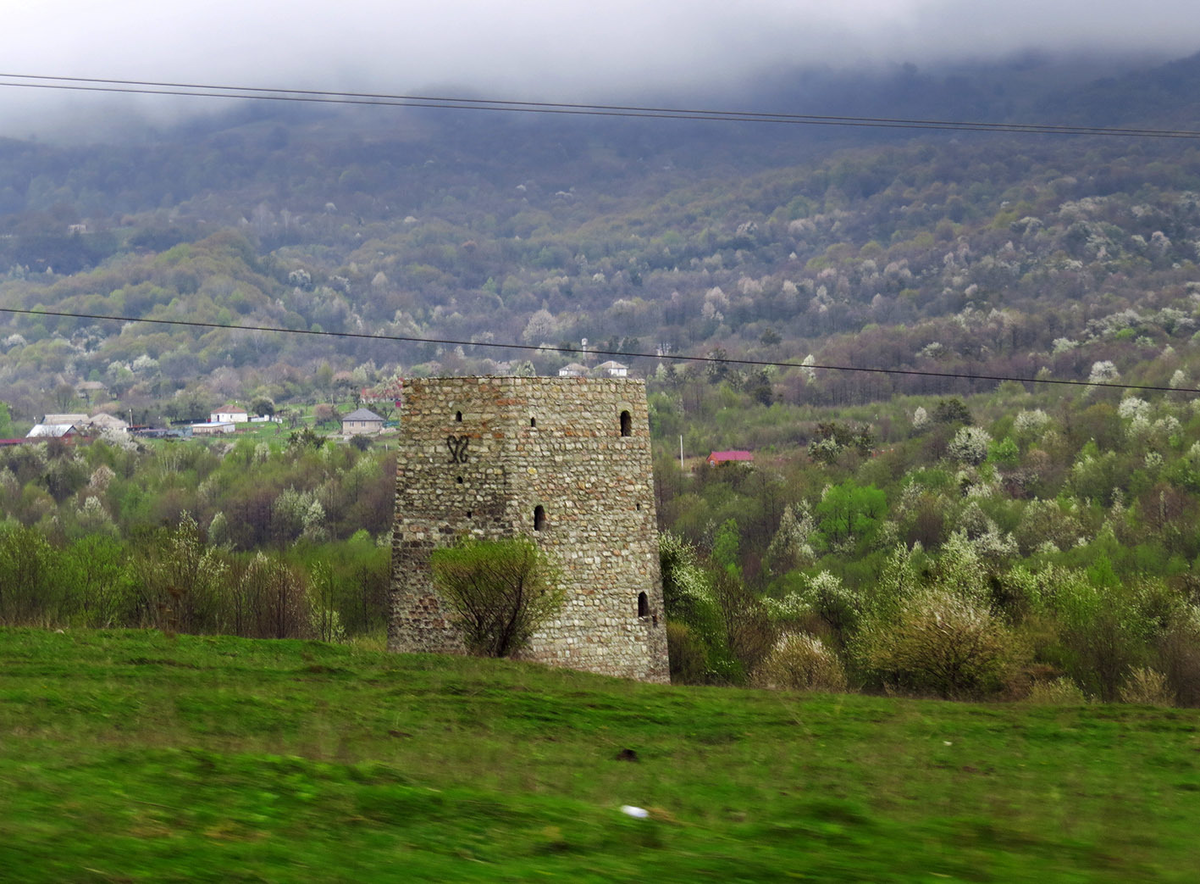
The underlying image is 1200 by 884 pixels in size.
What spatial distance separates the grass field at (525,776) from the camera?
9.12 metres

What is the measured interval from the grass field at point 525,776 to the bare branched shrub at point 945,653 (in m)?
8.37

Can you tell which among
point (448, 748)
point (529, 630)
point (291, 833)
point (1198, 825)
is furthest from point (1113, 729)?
point (291, 833)

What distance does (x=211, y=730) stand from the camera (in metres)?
15.4

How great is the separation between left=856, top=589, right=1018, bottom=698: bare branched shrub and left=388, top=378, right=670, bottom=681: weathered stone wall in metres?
5.84

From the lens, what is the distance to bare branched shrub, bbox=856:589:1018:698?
28047mm

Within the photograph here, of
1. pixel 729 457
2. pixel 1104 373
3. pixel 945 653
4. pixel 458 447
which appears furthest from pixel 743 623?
pixel 1104 373

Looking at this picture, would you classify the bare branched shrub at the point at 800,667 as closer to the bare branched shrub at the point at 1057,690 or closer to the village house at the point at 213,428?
the bare branched shrub at the point at 1057,690

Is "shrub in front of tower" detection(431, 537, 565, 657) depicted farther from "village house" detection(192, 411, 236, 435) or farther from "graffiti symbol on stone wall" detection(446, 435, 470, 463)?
"village house" detection(192, 411, 236, 435)

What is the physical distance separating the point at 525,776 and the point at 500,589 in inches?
428

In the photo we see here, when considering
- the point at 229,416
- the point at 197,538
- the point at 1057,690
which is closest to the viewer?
the point at 1057,690

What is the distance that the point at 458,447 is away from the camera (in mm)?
25031

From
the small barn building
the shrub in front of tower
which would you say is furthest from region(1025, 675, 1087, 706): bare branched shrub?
the small barn building

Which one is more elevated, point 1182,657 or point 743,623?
point 743,623

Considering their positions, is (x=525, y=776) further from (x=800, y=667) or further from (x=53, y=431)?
(x=53, y=431)
